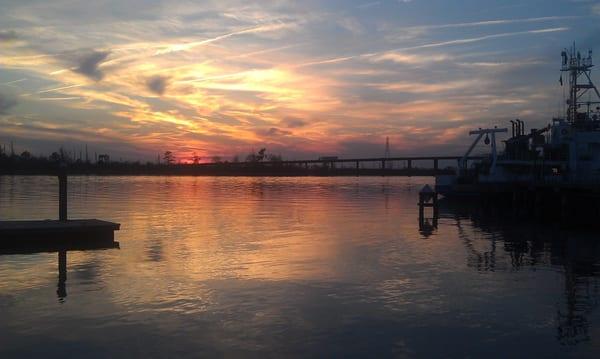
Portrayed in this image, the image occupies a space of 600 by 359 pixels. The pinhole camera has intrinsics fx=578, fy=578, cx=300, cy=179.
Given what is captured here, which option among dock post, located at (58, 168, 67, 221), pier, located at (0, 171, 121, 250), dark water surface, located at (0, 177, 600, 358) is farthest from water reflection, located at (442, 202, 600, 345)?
dock post, located at (58, 168, 67, 221)

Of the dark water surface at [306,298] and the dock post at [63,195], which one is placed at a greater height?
the dock post at [63,195]

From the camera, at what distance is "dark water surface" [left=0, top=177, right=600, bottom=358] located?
10.4 meters

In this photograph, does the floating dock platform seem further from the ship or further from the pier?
the ship

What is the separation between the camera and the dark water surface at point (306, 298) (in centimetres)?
1038

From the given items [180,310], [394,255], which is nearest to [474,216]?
[394,255]

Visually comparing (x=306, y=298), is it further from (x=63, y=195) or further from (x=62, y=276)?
(x=63, y=195)

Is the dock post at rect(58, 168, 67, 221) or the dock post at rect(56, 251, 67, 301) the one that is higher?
the dock post at rect(58, 168, 67, 221)

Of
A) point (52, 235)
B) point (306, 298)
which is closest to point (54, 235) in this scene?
point (52, 235)

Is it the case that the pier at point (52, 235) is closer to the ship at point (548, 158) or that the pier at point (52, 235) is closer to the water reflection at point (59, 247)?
the water reflection at point (59, 247)

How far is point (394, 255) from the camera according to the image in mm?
20656

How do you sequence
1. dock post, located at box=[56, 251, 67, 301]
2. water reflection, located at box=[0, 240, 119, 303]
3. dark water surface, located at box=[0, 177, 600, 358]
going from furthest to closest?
water reflection, located at box=[0, 240, 119, 303]
dock post, located at box=[56, 251, 67, 301]
dark water surface, located at box=[0, 177, 600, 358]

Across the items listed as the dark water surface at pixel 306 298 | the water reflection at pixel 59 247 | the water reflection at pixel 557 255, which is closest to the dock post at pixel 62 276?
the water reflection at pixel 59 247

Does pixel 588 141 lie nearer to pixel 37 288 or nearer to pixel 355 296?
pixel 355 296

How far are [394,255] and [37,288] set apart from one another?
1172cm
